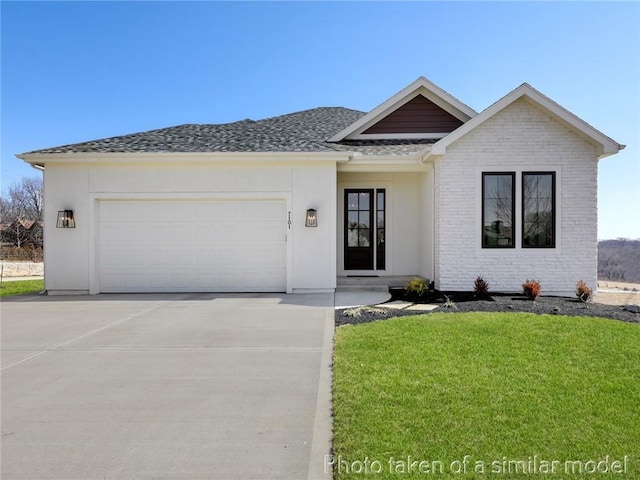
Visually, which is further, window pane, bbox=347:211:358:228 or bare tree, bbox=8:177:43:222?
bare tree, bbox=8:177:43:222

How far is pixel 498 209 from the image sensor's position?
28.7ft

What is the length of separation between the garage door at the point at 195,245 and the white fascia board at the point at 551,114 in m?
4.58

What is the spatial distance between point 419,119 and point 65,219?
33.5ft

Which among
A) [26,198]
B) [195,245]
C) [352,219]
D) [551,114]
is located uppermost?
[26,198]

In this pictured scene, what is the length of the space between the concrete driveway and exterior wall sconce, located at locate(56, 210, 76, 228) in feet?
10.5

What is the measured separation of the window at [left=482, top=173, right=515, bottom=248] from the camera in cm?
873

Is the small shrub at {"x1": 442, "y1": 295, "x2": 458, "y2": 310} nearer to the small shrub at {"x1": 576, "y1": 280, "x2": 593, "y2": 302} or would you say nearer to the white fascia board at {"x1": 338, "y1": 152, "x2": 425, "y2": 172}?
the small shrub at {"x1": 576, "y1": 280, "x2": 593, "y2": 302}

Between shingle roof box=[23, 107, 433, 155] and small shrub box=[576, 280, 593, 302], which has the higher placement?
shingle roof box=[23, 107, 433, 155]

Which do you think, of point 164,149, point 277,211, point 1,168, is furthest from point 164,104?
point 1,168

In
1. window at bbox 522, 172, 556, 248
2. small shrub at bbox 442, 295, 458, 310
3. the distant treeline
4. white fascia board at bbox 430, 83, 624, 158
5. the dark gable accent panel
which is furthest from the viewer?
the distant treeline

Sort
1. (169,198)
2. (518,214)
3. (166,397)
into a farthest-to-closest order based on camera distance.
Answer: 1. (169,198)
2. (518,214)
3. (166,397)

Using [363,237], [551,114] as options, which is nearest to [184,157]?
[363,237]

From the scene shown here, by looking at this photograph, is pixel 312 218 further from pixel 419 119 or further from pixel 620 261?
pixel 620 261

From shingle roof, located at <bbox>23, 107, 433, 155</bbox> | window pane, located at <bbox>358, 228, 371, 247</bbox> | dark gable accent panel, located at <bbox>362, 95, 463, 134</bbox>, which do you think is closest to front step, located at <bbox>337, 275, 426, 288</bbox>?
window pane, located at <bbox>358, 228, 371, 247</bbox>
